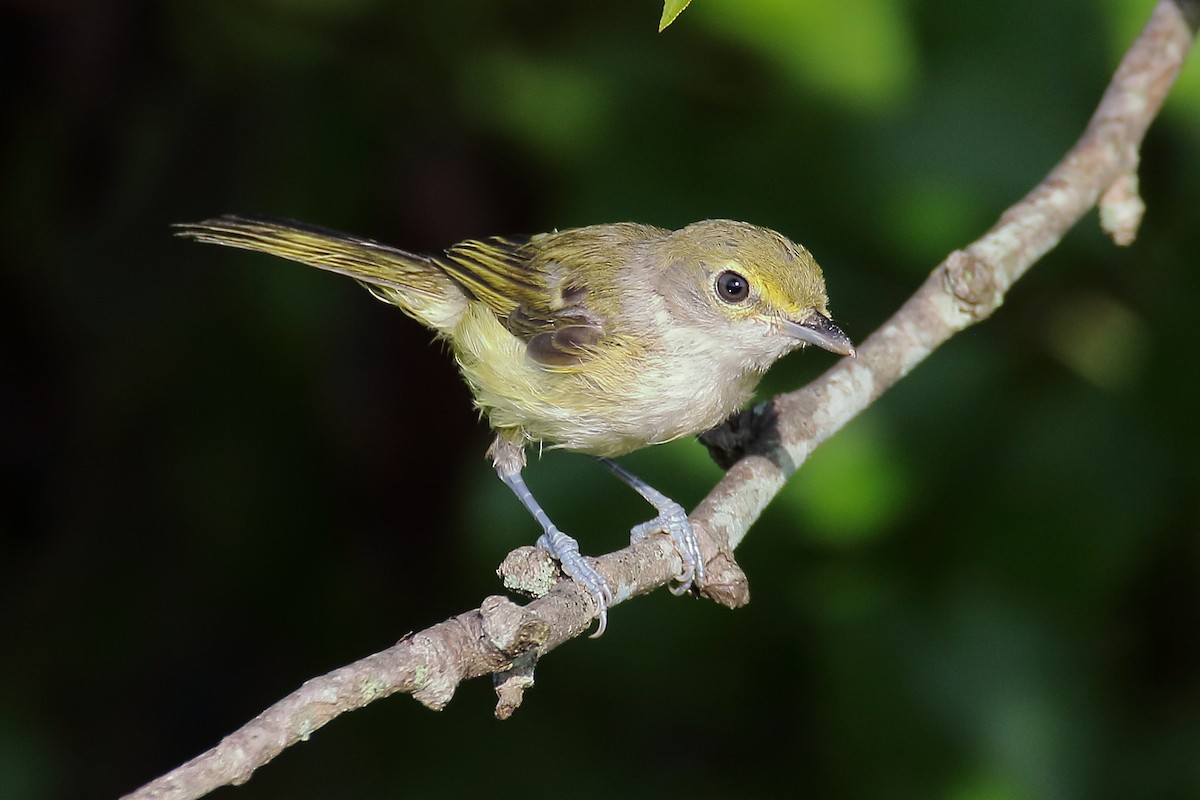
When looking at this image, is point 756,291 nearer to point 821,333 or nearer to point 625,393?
point 821,333

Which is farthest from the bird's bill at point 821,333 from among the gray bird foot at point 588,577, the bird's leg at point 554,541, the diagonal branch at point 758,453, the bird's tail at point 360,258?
the bird's tail at point 360,258

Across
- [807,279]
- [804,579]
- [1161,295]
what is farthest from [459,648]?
[1161,295]

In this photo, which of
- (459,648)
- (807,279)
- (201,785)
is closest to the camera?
(201,785)

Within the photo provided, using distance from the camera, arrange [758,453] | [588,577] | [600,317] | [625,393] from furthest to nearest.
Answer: [600,317] < [625,393] < [758,453] < [588,577]

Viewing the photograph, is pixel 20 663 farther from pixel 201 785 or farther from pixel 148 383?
pixel 201 785

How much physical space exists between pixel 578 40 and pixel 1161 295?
6.88ft

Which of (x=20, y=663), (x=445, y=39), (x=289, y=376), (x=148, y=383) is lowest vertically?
(x=20, y=663)

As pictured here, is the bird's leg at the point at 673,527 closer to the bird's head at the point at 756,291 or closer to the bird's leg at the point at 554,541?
the bird's leg at the point at 554,541

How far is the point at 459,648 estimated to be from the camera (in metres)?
2.06

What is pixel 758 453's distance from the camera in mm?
3281

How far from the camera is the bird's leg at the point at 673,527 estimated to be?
286 centimetres

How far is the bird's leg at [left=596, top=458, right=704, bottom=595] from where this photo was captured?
2861mm

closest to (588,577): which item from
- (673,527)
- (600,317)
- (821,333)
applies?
(673,527)

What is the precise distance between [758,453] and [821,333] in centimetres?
36
